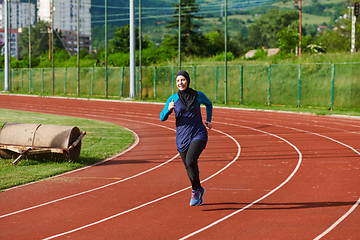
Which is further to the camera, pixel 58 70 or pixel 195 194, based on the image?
pixel 58 70

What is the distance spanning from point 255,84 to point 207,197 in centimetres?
2522

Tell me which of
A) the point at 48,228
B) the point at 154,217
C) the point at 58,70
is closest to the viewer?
the point at 48,228

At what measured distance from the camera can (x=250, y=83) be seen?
32719mm

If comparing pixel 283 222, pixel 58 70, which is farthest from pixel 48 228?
pixel 58 70

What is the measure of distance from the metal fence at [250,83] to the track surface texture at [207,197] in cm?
1444

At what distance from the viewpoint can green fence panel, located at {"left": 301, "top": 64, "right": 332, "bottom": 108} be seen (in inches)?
1115

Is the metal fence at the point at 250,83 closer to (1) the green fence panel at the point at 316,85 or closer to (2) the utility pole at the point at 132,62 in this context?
(1) the green fence panel at the point at 316,85

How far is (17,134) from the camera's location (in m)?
10.9

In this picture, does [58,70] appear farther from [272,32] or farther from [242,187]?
[272,32]

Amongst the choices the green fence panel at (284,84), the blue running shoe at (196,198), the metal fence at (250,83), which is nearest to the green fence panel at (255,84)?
the metal fence at (250,83)

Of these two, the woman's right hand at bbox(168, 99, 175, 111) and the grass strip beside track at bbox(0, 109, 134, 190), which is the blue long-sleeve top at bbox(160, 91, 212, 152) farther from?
the grass strip beside track at bbox(0, 109, 134, 190)

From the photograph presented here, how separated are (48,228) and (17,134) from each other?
17.1 feet

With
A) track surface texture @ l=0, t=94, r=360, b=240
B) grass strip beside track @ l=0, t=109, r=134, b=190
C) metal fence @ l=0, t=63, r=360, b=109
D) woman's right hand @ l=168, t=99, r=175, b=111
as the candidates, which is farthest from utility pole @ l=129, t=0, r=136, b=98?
woman's right hand @ l=168, t=99, r=175, b=111

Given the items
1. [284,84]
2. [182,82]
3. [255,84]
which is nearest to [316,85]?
[284,84]
